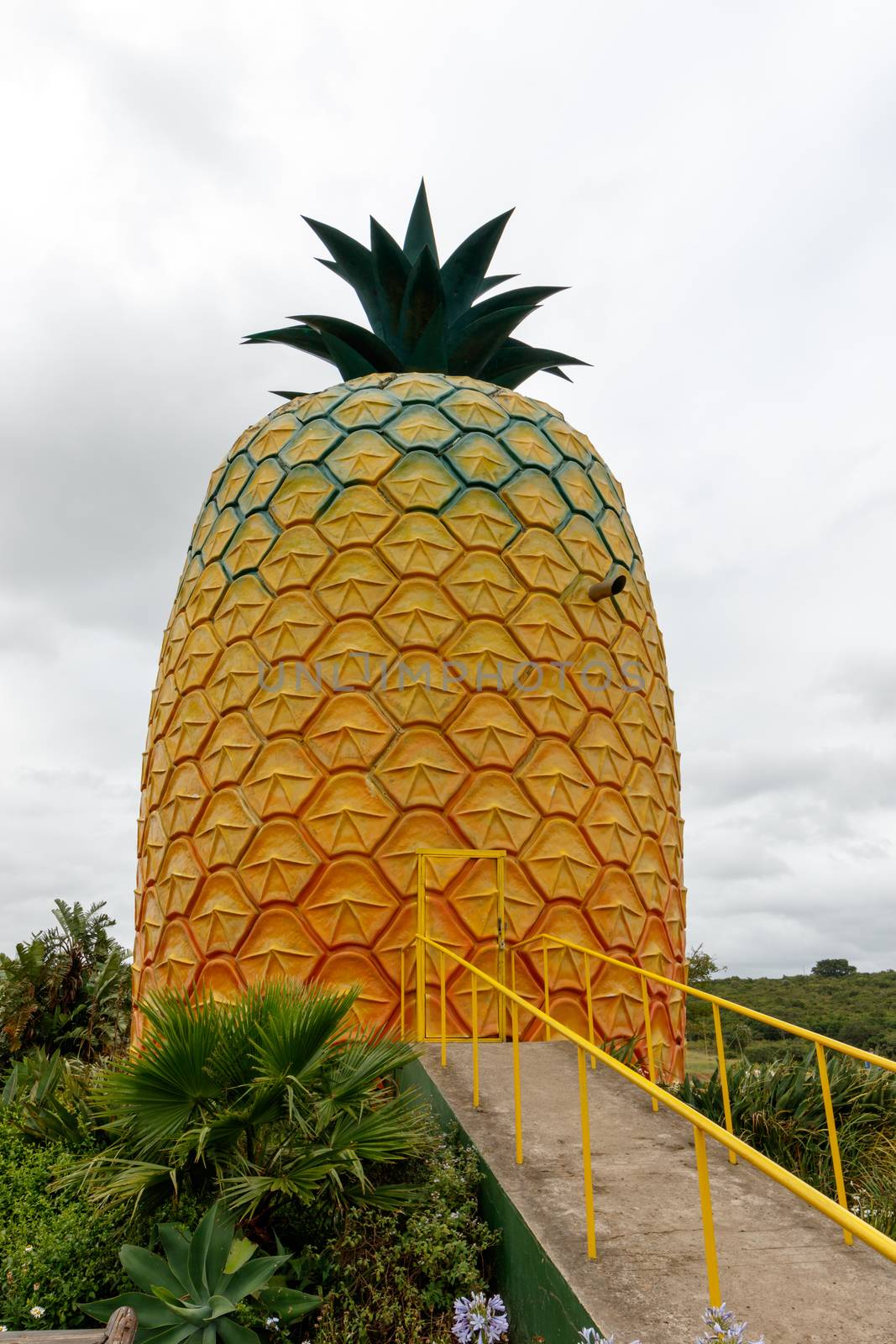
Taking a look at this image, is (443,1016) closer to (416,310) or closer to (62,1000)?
(416,310)

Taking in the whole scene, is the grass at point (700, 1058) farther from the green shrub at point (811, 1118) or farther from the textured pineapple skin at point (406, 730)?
the textured pineapple skin at point (406, 730)

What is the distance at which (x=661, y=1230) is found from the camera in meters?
4.51

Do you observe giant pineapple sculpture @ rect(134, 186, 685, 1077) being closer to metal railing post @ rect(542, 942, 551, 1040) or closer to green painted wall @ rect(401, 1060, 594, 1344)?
metal railing post @ rect(542, 942, 551, 1040)

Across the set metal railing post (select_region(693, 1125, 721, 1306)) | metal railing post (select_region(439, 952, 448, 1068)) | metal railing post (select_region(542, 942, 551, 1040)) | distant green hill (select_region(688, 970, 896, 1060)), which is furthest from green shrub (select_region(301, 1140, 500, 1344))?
distant green hill (select_region(688, 970, 896, 1060))

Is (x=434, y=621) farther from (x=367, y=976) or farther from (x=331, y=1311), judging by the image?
(x=331, y=1311)

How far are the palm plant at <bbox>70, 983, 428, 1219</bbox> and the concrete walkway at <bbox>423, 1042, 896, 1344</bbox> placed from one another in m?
0.74

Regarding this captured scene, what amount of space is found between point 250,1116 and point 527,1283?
1.76 meters

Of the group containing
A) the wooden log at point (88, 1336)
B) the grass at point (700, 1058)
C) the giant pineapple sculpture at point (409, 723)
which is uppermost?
the giant pineapple sculpture at point (409, 723)

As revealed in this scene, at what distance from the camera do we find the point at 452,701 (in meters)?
9.00

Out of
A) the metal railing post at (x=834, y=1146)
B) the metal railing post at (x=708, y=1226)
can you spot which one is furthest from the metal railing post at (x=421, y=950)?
the metal railing post at (x=708, y=1226)

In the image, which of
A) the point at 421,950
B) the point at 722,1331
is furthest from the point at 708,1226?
the point at 421,950

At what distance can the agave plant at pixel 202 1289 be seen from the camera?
421cm

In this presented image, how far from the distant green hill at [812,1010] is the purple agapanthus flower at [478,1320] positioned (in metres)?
12.3

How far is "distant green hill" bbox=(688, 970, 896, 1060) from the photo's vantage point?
17984 millimetres
